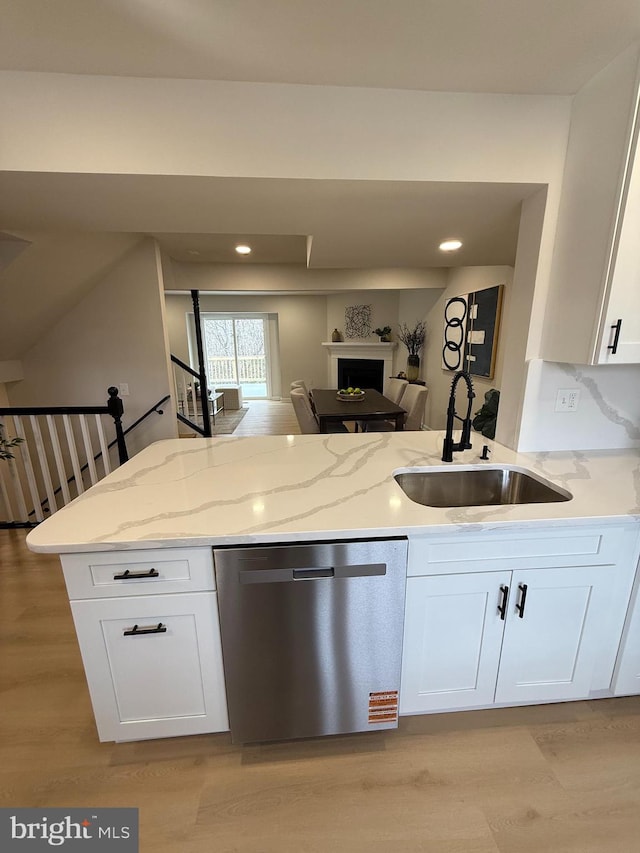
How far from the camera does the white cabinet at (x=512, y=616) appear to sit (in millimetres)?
1234

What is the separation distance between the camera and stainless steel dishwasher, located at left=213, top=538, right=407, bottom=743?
115 centimetres

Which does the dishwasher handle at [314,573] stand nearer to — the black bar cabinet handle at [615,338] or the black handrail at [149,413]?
the black bar cabinet handle at [615,338]

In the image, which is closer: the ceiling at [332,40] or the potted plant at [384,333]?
the ceiling at [332,40]

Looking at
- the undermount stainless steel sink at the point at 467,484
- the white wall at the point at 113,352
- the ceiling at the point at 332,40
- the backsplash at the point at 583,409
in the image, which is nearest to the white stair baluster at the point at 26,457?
the white wall at the point at 113,352

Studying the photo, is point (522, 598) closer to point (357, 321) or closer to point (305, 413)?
point (305, 413)

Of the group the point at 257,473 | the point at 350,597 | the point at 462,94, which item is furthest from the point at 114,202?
the point at 350,597

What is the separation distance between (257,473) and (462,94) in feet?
5.54

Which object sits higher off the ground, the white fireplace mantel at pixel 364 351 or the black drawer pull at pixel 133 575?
the white fireplace mantel at pixel 364 351

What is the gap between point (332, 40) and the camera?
3.69 ft

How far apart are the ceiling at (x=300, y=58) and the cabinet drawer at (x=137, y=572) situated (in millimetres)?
1360

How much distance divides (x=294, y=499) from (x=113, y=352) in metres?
3.31

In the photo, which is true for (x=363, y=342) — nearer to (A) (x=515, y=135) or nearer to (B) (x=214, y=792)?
(A) (x=515, y=135)

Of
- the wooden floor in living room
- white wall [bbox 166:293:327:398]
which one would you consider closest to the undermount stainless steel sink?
the wooden floor in living room
